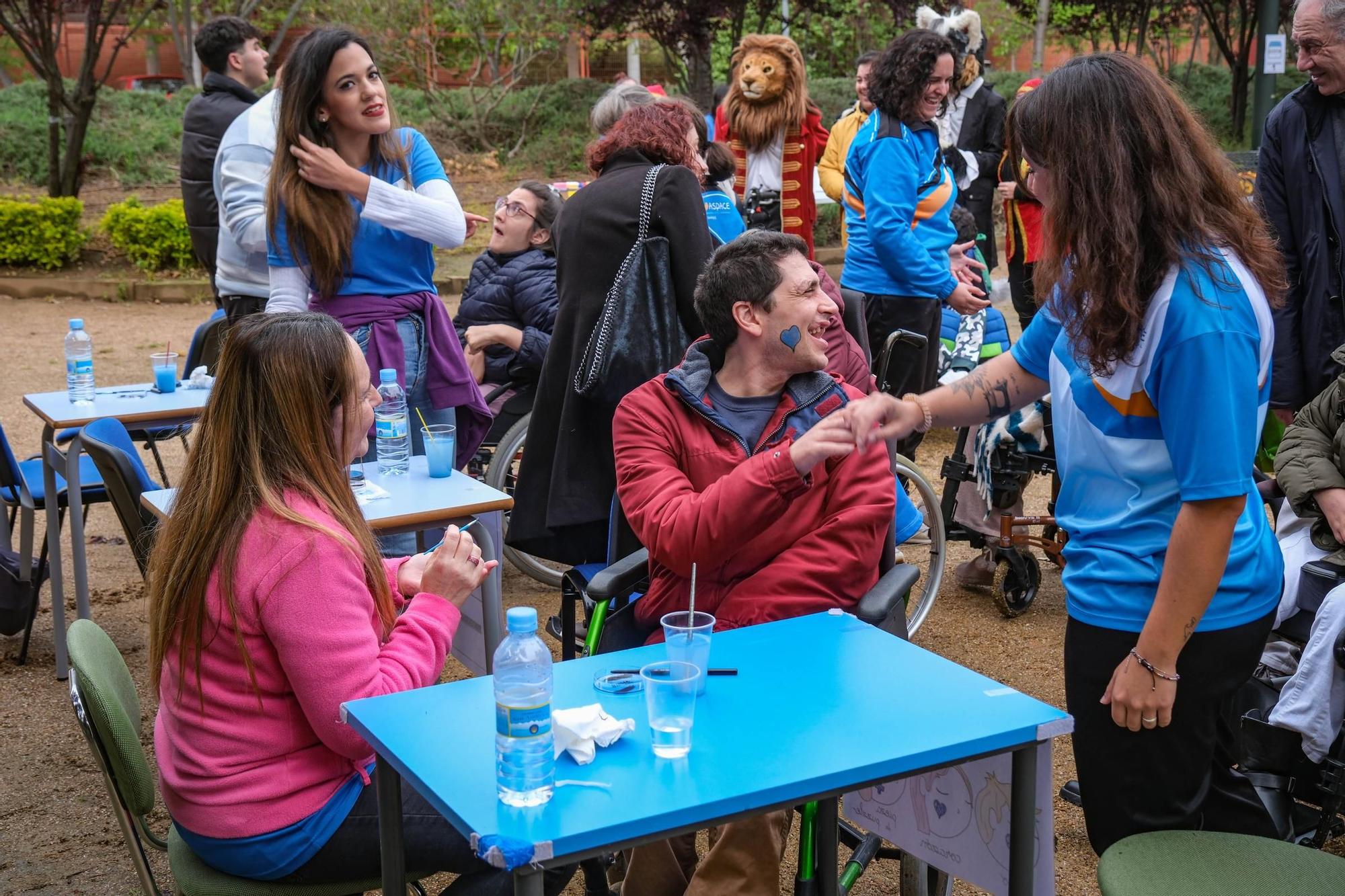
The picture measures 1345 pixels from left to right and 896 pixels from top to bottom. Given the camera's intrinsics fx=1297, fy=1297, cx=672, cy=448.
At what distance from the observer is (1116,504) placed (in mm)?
2168

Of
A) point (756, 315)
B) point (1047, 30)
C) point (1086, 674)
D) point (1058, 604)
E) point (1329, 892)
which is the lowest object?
point (1058, 604)

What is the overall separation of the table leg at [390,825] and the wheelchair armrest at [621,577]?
97 centimetres

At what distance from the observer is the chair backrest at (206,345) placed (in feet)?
18.2

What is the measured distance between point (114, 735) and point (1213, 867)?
6.01ft

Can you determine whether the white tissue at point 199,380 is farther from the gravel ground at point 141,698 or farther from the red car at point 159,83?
the red car at point 159,83

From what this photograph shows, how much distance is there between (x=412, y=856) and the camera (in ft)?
7.23

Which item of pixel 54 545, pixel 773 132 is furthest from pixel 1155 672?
pixel 773 132

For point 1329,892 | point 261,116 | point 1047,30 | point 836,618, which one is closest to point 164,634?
point 836,618

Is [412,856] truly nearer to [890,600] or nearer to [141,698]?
[890,600]

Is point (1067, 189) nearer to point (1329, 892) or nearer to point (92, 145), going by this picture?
point (1329, 892)

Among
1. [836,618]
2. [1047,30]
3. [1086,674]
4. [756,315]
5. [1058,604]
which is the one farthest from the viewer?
[1047,30]

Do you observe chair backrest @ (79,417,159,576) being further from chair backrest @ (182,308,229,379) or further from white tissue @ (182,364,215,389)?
chair backrest @ (182,308,229,379)

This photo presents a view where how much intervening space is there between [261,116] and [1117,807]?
3.40 metres

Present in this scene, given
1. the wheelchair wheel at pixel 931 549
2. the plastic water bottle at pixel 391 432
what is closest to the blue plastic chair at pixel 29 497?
the plastic water bottle at pixel 391 432
